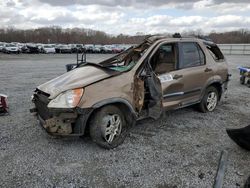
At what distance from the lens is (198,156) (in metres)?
3.81

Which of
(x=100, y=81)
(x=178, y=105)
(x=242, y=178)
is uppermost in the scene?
(x=100, y=81)

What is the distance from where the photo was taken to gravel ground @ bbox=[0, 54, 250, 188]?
10.3 feet

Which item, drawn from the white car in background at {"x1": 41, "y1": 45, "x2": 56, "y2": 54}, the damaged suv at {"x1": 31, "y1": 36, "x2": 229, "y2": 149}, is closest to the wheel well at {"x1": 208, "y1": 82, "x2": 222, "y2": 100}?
the damaged suv at {"x1": 31, "y1": 36, "x2": 229, "y2": 149}

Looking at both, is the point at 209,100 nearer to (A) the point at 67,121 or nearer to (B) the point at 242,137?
(B) the point at 242,137

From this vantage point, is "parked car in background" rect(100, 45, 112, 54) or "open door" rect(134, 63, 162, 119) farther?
"parked car in background" rect(100, 45, 112, 54)

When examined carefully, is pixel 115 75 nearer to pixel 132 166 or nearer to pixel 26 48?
pixel 132 166

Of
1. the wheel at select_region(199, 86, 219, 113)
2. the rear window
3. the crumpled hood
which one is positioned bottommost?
the wheel at select_region(199, 86, 219, 113)

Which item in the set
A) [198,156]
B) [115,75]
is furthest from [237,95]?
[115,75]

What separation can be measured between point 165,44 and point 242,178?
2.77 m

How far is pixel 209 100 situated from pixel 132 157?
119 inches

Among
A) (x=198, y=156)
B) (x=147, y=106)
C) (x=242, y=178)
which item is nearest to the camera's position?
(x=242, y=178)

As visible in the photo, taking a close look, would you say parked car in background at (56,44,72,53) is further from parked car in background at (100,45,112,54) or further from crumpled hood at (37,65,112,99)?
crumpled hood at (37,65,112,99)

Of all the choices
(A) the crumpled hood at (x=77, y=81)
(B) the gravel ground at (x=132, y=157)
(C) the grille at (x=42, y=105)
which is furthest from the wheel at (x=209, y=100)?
(C) the grille at (x=42, y=105)

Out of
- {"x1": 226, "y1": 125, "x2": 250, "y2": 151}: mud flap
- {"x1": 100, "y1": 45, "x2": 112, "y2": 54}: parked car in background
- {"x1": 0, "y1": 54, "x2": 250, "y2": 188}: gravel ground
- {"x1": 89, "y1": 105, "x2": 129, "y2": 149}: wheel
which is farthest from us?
{"x1": 100, "y1": 45, "x2": 112, "y2": 54}: parked car in background
